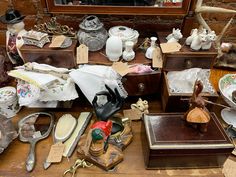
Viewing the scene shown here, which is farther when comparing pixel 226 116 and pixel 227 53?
pixel 227 53

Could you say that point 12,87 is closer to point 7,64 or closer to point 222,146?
point 7,64

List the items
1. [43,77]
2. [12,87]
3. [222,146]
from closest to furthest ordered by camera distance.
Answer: [222,146]
[43,77]
[12,87]

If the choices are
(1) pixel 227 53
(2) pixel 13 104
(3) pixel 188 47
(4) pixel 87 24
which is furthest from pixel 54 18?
(1) pixel 227 53

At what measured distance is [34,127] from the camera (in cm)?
91

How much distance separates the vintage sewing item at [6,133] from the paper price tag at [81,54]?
0.35 metres

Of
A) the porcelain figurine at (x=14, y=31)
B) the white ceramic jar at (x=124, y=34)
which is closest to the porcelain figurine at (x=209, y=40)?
the white ceramic jar at (x=124, y=34)

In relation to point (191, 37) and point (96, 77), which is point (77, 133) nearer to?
point (96, 77)

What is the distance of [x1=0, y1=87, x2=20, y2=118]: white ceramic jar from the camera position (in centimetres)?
92

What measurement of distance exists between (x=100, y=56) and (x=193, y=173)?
0.56 m

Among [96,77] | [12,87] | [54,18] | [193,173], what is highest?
[54,18]

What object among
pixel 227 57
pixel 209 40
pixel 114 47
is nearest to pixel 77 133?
pixel 114 47

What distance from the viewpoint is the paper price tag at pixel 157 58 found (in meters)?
0.92

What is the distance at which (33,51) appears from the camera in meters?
0.90

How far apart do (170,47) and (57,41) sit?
1.48 feet
